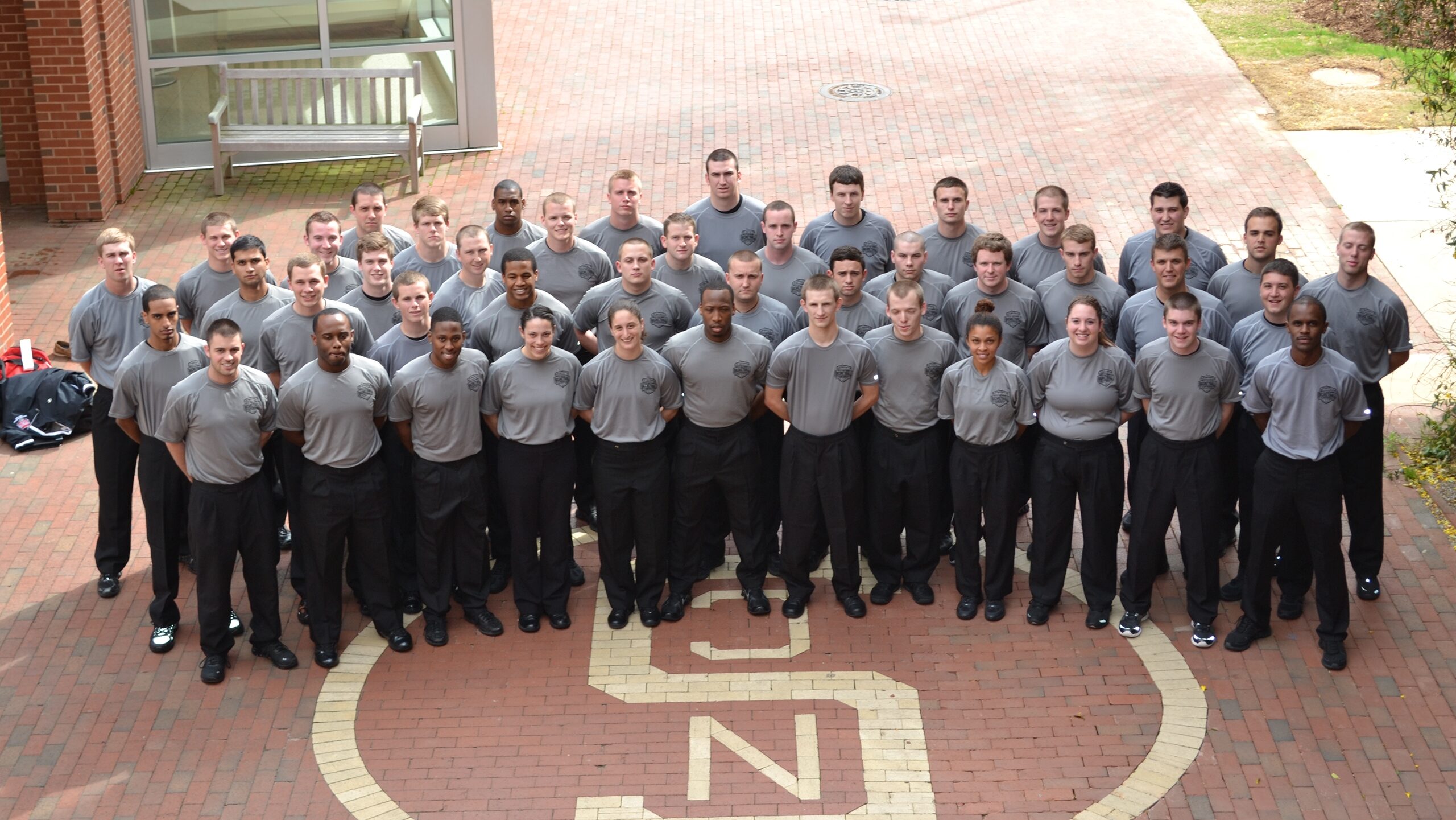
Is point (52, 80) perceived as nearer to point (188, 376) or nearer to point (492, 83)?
point (492, 83)

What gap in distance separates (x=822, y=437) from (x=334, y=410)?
2.75m

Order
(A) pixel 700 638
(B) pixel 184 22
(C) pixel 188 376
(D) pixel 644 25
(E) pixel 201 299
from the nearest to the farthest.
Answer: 1. (C) pixel 188 376
2. (A) pixel 700 638
3. (E) pixel 201 299
4. (B) pixel 184 22
5. (D) pixel 644 25

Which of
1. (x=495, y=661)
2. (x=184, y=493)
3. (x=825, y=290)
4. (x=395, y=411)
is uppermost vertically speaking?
(x=825, y=290)

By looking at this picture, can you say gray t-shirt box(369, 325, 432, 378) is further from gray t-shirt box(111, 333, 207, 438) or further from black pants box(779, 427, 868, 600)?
black pants box(779, 427, 868, 600)

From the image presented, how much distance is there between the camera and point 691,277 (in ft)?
34.3

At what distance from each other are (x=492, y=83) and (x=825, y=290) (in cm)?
928

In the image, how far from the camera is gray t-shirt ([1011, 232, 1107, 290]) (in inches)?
421

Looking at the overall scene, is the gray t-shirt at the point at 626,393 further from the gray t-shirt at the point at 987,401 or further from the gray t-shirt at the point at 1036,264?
the gray t-shirt at the point at 1036,264

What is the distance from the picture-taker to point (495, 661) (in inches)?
373

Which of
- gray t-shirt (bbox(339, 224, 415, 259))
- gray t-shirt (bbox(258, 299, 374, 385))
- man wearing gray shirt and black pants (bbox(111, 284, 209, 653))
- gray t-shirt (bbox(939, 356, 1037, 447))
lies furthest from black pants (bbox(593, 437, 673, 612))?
gray t-shirt (bbox(339, 224, 415, 259))

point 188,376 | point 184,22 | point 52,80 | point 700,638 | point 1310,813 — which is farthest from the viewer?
point 184,22

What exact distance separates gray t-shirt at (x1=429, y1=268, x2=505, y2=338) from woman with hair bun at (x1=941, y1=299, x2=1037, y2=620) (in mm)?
2841

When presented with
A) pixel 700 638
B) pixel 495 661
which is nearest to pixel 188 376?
pixel 495 661

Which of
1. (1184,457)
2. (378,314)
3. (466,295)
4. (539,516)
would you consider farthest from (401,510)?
(1184,457)
